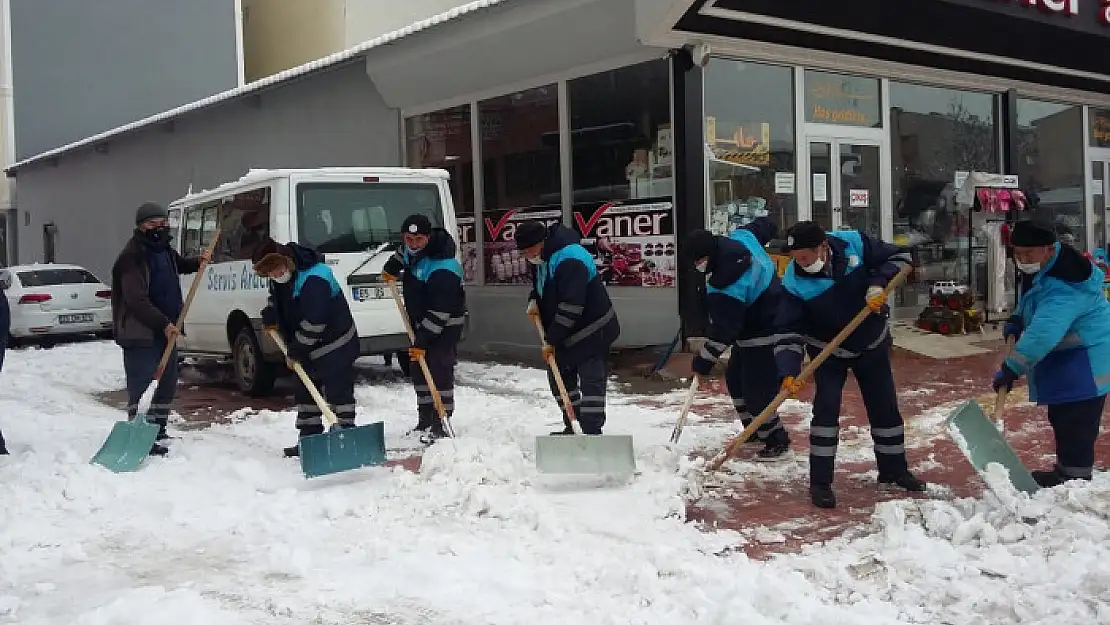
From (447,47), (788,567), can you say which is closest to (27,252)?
(447,47)

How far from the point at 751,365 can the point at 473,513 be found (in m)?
2.15

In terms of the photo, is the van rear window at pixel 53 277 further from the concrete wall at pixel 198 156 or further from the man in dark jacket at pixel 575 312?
the man in dark jacket at pixel 575 312

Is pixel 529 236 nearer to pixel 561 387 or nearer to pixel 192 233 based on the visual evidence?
pixel 561 387

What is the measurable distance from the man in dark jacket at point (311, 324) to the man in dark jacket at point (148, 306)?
2.81 feet

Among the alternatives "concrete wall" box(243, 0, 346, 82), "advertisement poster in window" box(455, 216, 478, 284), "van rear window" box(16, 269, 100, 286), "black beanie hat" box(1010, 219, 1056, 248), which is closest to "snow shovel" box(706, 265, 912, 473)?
"black beanie hat" box(1010, 219, 1056, 248)

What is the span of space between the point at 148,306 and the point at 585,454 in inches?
130

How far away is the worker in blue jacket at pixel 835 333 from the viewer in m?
5.21

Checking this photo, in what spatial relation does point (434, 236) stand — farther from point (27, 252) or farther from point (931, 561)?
point (27, 252)

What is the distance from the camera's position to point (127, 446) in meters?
6.55

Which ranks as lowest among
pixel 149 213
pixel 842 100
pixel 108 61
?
pixel 149 213

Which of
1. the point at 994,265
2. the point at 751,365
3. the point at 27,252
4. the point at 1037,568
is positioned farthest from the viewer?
the point at 27,252

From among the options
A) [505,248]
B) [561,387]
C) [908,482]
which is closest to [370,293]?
[561,387]

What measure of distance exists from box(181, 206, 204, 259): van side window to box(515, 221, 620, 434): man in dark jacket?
219 inches

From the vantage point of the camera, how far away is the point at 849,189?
1189cm
